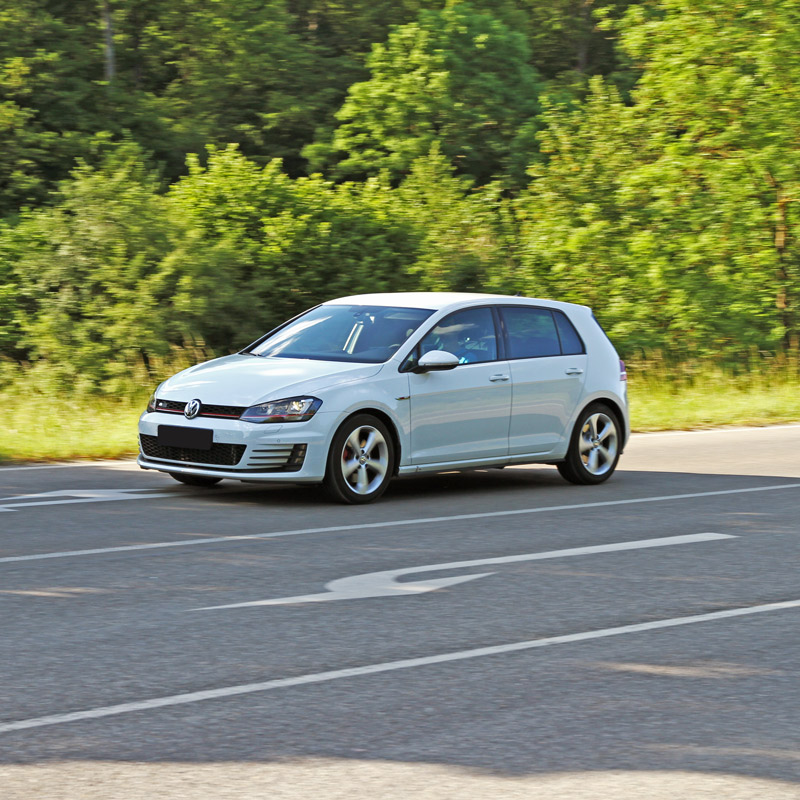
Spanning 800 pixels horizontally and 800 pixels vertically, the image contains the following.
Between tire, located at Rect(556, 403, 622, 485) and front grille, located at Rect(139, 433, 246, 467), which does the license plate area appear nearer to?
front grille, located at Rect(139, 433, 246, 467)

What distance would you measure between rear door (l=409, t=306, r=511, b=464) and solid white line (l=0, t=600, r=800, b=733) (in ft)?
13.8

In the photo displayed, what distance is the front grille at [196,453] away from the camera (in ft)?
34.4

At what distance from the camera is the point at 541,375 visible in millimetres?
12141

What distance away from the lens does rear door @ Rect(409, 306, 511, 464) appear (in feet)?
36.8

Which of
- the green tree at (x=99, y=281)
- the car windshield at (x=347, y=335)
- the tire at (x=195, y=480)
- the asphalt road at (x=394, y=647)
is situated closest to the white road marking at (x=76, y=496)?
the asphalt road at (x=394, y=647)

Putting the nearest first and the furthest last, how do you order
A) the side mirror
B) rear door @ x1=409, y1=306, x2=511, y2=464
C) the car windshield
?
1. the side mirror
2. rear door @ x1=409, y1=306, x2=511, y2=464
3. the car windshield

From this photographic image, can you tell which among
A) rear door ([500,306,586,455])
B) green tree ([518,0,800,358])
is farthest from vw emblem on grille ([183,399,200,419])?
green tree ([518,0,800,358])

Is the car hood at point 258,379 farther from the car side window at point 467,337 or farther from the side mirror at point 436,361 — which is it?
the car side window at point 467,337

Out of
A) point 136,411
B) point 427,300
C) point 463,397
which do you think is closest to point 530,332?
point 427,300

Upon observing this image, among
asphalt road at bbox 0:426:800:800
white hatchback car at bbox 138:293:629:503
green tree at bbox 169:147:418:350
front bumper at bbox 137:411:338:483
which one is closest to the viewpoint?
asphalt road at bbox 0:426:800:800

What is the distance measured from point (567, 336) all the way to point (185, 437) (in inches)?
145

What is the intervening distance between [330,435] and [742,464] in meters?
5.35

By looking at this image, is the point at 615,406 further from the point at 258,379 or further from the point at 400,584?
the point at 400,584

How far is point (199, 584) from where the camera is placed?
7.73 metres
